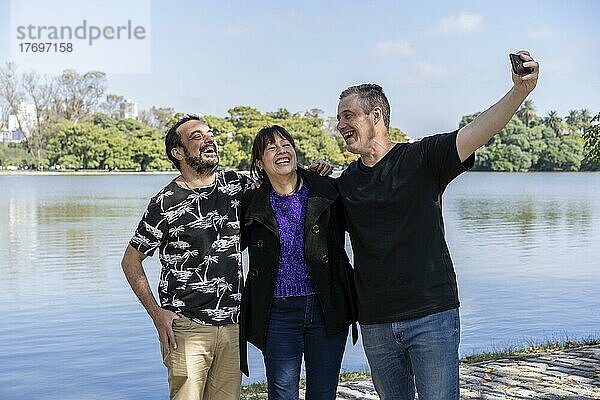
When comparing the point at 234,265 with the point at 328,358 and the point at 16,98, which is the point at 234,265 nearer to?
the point at 328,358

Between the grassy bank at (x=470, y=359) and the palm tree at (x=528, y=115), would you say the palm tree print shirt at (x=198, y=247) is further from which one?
the palm tree at (x=528, y=115)

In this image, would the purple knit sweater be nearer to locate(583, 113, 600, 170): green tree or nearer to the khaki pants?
the khaki pants

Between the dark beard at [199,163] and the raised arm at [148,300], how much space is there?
19.0 inches

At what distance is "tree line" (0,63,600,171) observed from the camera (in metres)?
75.0

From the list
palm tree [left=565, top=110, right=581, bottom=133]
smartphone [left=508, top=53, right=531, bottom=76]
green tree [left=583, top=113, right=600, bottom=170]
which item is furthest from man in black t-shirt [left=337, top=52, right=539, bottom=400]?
palm tree [left=565, top=110, right=581, bottom=133]

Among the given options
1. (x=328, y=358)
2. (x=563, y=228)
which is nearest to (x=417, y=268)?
(x=328, y=358)

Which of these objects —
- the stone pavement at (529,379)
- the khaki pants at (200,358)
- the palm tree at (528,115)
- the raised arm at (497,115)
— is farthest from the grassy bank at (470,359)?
the palm tree at (528,115)

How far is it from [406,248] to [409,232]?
7 cm

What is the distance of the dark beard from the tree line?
63.7m

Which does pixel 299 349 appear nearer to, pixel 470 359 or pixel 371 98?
pixel 371 98

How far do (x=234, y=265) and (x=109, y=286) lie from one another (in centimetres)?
1299

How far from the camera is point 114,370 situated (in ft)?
34.3

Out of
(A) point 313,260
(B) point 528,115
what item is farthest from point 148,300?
(B) point 528,115

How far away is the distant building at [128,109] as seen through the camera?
87.5 meters
